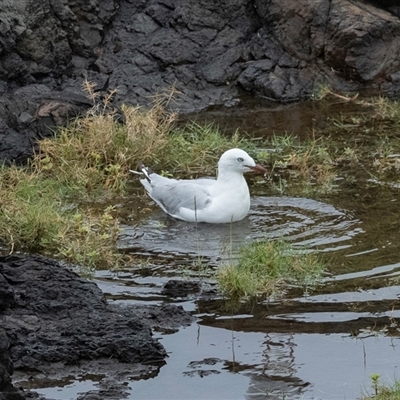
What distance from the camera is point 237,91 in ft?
47.8

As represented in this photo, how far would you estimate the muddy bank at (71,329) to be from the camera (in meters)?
6.57

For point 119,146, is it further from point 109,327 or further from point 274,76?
point 109,327

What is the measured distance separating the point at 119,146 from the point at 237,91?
11.7ft

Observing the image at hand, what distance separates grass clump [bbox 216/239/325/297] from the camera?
26.2 feet

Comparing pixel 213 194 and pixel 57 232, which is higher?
pixel 213 194

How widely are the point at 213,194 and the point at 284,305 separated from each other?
2.59m

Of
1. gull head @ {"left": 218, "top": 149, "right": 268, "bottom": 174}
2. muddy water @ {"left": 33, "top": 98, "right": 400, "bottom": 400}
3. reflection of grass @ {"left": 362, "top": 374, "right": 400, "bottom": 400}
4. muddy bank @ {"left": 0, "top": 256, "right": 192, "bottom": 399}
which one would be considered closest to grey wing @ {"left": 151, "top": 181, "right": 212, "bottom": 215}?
muddy water @ {"left": 33, "top": 98, "right": 400, "bottom": 400}

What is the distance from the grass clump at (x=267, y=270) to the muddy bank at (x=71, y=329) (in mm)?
603

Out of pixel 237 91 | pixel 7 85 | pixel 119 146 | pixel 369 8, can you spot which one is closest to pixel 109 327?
pixel 119 146

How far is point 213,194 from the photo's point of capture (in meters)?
10.2

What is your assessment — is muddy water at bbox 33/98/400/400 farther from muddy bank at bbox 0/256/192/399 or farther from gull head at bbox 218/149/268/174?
gull head at bbox 218/149/268/174

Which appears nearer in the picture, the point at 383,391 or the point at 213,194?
the point at 383,391

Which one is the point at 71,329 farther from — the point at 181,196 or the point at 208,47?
the point at 208,47

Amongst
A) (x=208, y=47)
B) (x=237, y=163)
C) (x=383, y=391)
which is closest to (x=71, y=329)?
(x=383, y=391)
